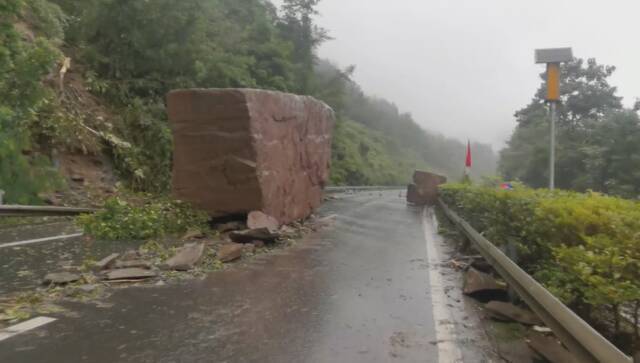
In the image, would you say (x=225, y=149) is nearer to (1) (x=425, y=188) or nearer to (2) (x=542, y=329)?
(2) (x=542, y=329)

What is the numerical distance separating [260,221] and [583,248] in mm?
6662

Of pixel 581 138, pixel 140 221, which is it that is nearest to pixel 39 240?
pixel 140 221

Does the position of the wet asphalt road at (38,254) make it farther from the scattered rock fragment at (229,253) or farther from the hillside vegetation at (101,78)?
the hillside vegetation at (101,78)

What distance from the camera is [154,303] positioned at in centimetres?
543

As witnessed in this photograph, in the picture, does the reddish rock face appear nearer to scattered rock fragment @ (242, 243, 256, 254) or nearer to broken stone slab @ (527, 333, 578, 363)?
scattered rock fragment @ (242, 243, 256, 254)

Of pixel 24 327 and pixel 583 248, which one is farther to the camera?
pixel 24 327

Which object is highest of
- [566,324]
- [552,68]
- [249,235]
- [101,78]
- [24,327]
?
[101,78]

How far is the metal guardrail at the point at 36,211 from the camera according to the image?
10039mm

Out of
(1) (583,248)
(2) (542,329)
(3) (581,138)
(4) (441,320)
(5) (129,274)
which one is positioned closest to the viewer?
(1) (583,248)

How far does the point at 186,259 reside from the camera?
726 cm

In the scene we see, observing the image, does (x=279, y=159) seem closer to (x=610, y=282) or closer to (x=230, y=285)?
(x=230, y=285)

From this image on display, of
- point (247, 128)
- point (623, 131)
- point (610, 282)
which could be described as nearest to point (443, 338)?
point (610, 282)

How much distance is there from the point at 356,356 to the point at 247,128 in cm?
667

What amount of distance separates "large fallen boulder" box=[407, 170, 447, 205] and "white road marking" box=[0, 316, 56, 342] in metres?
20.0
